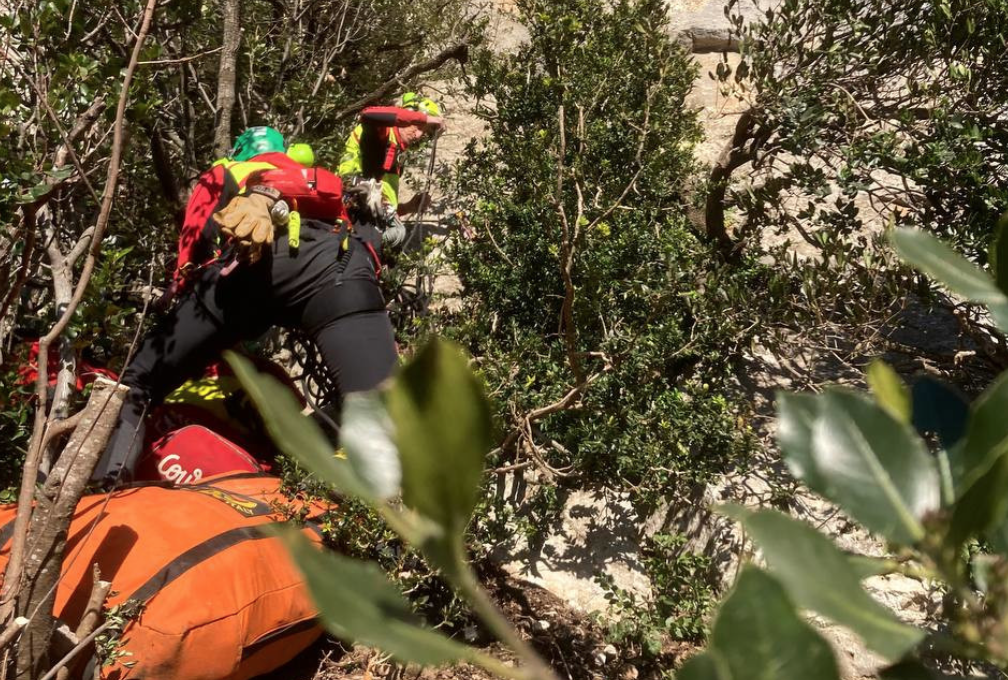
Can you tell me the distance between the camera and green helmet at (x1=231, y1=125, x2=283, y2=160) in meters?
3.30

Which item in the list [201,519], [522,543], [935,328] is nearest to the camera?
[201,519]

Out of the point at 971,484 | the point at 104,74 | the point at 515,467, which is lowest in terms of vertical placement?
the point at 515,467

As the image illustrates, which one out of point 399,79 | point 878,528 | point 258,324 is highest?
point 399,79

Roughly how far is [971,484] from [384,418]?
0.26 metres

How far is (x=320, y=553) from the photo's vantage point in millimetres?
288

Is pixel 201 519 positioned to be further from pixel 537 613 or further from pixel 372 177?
pixel 372 177

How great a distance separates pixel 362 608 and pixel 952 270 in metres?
0.35

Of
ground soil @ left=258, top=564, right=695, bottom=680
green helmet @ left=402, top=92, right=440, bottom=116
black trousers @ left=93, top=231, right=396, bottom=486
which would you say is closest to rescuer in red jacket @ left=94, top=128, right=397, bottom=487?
black trousers @ left=93, top=231, right=396, bottom=486

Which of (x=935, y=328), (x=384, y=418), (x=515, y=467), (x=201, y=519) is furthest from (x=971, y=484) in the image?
(x=935, y=328)

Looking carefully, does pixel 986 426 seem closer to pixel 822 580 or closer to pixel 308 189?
pixel 822 580

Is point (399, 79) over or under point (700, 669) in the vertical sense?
over

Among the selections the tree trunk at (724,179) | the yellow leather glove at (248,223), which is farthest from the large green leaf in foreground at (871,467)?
the tree trunk at (724,179)

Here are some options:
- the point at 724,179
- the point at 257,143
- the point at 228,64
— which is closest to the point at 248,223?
the point at 257,143

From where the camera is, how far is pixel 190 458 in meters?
2.99
